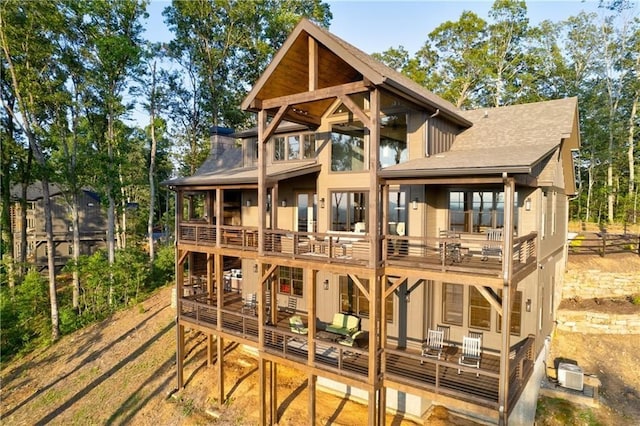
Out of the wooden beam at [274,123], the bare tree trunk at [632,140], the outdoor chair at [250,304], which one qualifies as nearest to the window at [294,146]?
the wooden beam at [274,123]

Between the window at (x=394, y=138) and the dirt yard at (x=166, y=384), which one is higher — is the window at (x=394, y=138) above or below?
above

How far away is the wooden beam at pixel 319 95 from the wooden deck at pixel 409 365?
6.75 metres

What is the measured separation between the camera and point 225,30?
1191 inches

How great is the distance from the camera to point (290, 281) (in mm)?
14359

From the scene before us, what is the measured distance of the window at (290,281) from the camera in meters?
14.1

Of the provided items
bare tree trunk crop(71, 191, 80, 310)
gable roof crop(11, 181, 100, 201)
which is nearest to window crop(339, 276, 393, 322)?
bare tree trunk crop(71, 191, 80, 310)

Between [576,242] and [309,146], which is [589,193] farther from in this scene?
[309,146]

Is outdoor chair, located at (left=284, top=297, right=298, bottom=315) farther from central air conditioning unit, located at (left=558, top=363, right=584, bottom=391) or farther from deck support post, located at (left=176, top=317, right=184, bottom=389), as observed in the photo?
central air conditioning unit, located at (left=558, top=363, right=584, bottom=391)

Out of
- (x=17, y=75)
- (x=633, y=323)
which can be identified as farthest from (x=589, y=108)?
(x=17, y=75)

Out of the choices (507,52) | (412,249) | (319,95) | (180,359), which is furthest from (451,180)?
(507,52)

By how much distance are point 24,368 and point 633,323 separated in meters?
29.2

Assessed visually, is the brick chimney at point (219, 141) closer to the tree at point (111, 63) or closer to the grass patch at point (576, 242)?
the tree at point (111, 63)

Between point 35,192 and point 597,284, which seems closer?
point 597,284

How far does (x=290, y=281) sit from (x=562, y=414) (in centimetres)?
1021
